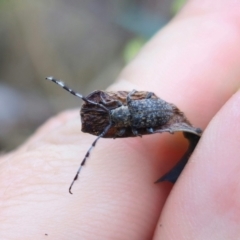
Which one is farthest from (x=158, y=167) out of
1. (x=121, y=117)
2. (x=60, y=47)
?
(x=60, y=47)

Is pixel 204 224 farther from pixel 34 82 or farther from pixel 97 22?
pixel 97 22

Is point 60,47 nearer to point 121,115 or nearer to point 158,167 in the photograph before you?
point 158,167

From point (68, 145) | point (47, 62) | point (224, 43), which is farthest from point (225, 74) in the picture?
point (47, 62)

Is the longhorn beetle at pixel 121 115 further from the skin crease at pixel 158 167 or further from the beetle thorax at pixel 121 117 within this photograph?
the skin crease at pixel 158 167

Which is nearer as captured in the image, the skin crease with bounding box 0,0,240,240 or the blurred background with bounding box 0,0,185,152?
the skin crease with bounding box 0,0,240,240

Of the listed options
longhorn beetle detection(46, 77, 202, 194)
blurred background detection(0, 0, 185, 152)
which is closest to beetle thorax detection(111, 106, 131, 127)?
longhorn beetle detection(46, 77, 202, 194)

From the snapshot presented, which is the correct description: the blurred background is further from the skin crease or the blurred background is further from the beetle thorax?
the beetle thorax
